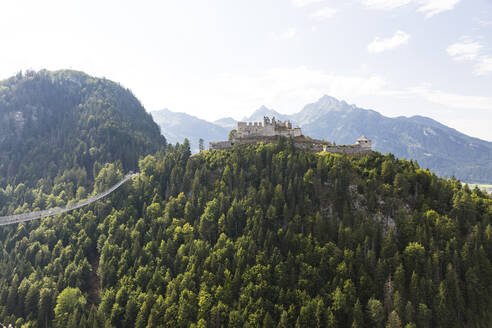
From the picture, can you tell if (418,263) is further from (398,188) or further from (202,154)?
(202,154)

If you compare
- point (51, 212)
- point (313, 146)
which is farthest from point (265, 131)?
point (51, 212)

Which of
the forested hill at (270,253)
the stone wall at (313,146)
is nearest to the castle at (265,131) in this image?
the stone wall at (313,146)

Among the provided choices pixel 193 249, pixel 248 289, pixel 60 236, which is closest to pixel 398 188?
pixel 248 289

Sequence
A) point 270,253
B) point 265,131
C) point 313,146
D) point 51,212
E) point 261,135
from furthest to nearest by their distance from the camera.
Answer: point 261,135, point 265,131, point 313,146, point 51,212, point 270,253

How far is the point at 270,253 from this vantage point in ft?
276

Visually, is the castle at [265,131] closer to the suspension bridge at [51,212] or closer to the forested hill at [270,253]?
the forested hill at [270,253]

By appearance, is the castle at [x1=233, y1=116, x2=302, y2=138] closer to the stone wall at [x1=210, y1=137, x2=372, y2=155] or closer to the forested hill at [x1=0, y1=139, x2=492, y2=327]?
the stone wall at [x1=210, y1=137, x2=372, y2=155]

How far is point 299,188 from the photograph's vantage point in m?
97.1

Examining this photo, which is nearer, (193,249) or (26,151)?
(193,249)

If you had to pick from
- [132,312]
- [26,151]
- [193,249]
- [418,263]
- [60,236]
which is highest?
[26,151]

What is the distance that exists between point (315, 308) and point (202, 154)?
76036mm

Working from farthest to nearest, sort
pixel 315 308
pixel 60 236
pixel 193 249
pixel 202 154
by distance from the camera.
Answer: pixel 202 154
pixel 60 236
pixel 193 249
pixel 315 308

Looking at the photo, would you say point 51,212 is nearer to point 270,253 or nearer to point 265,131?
point 270,253

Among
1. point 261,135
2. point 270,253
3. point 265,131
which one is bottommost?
point 270,253
